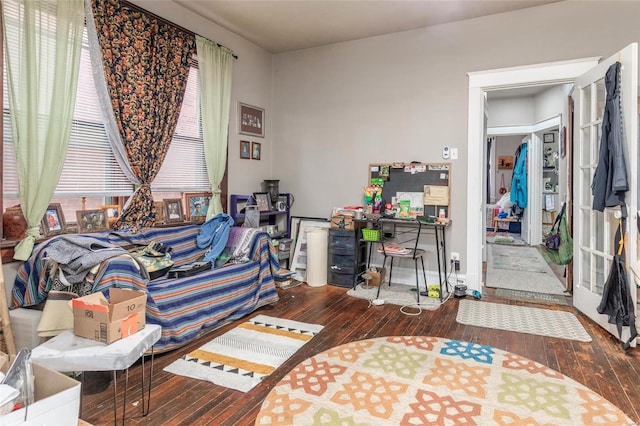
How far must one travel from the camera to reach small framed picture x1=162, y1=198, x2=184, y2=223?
3.75m

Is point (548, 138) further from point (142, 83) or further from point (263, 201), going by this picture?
point (142, 83)

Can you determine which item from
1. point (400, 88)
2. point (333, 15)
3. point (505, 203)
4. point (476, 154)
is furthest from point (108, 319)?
point (505, 203)

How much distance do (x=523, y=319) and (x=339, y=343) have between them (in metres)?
1.74

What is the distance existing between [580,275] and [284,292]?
9.60 feet

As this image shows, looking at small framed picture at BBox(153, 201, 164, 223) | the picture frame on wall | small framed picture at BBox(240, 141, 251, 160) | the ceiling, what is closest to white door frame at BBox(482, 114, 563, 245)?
the ceiling

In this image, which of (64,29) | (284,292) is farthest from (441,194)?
(64,29)

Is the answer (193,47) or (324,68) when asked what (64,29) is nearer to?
(193,47)

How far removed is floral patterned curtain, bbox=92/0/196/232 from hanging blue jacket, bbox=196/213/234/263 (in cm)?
49

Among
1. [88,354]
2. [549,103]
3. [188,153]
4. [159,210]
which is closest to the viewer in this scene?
A: [88,354]

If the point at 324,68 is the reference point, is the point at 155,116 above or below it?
below

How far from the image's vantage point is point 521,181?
7758mm

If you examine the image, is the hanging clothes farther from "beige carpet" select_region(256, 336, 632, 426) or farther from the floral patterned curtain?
the floral patterned curtain

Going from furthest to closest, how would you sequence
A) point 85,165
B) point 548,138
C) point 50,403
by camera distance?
point 548,138 → point 85,165 → point 50,403

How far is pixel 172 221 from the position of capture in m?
3.79
